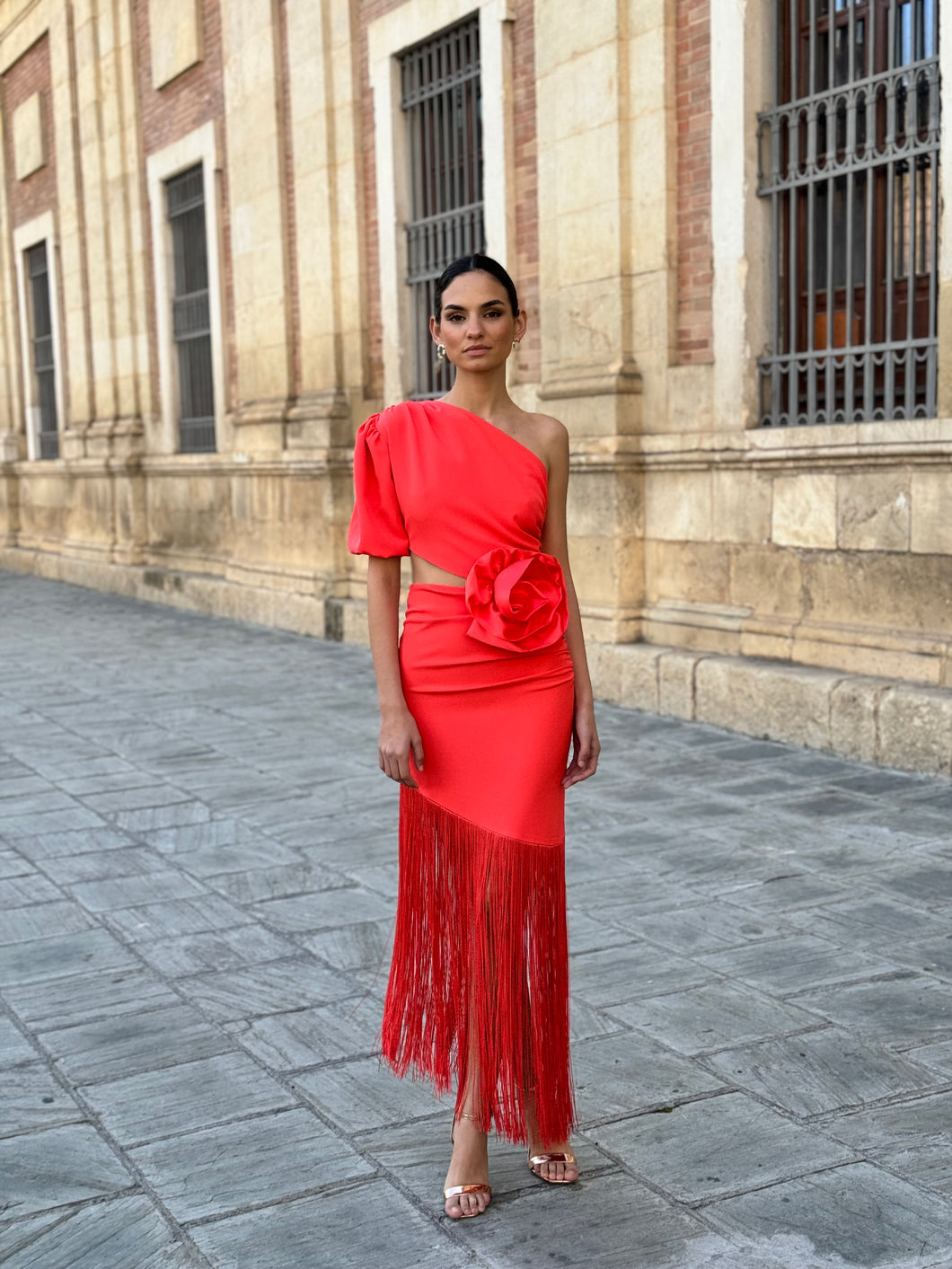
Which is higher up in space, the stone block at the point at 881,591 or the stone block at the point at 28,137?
the stone block at the point at 28,137

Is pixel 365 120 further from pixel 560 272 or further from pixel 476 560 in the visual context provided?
pixel 476 560

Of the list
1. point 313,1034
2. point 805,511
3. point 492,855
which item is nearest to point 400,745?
point 492,855

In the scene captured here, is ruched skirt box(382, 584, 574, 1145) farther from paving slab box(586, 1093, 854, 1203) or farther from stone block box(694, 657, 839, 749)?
stone block box(694, 657, 839, 749)

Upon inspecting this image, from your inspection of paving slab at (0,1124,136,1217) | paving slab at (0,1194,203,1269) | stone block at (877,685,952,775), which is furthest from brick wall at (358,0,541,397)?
paving slab at (0,1194,203,1269)

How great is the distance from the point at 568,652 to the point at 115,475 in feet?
47.5

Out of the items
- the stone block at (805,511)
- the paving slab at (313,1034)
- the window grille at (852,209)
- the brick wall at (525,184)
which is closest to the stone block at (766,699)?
the stone block at (805,511)

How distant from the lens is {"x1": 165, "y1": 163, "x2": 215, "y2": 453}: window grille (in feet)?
48.5

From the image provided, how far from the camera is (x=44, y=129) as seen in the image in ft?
62.3

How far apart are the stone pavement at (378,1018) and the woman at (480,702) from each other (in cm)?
28

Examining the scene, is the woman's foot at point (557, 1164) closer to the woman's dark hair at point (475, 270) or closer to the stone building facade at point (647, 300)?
the woman's dark hair at point (475, 270)

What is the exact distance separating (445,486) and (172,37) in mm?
13421

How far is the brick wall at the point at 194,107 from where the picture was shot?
13.8 metres

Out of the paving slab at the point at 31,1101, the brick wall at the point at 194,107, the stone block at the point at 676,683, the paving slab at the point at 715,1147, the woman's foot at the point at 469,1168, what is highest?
the brick wall at the point at 194,107

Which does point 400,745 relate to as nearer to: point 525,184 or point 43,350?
point 525,184
